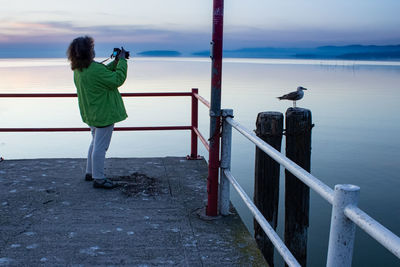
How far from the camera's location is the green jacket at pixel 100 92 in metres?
4.52

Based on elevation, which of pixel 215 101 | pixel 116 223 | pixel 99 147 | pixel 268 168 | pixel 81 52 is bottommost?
pixel 116 223

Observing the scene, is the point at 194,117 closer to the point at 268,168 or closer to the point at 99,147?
the point at 268,168

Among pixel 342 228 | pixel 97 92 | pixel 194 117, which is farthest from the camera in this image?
pixel 194 117

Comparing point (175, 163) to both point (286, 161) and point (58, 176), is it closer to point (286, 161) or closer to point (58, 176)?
point (58, 176)

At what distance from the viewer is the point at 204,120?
2488cm

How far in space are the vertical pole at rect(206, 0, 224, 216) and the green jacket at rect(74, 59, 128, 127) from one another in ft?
3.75

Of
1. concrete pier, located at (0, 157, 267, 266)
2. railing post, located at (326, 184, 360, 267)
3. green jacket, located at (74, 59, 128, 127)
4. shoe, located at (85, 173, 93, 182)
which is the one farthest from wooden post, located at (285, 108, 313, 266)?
railing post, located at (326, 184, 360, 267)

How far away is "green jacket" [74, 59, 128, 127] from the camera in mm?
4520

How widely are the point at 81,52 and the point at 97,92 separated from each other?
47 centimetres

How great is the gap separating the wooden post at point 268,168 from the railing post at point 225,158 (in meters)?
Result: 0.91

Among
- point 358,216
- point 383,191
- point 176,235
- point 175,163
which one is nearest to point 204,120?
point 383,191

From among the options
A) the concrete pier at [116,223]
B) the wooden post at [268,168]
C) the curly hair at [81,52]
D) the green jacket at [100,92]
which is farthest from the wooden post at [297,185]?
the curly hair at [81,52]

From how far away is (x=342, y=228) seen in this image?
5.80 ft

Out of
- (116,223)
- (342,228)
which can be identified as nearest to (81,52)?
(116,223)
